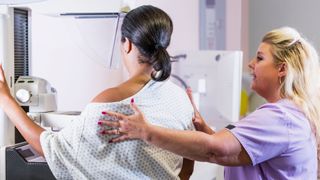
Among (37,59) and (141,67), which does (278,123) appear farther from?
(37,59)

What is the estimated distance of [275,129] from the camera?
3.72 ft

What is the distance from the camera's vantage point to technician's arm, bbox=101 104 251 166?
3.03ft

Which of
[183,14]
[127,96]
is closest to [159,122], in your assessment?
[127,96]

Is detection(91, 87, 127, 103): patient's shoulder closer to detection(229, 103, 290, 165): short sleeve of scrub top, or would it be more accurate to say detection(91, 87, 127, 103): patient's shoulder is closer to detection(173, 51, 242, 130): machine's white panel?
detection(229, 103, 290, 165): short sleeve of scrub top

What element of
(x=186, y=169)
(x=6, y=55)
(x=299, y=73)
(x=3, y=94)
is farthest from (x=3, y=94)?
(x=299, y=73)

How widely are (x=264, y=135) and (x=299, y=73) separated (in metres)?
0.24

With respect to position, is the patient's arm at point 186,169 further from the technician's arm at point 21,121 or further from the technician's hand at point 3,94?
the technician's hand at point 3,94

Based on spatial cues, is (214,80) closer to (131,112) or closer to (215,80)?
(215,80)

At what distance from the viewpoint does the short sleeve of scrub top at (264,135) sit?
3.71ft

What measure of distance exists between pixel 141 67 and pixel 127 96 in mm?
109

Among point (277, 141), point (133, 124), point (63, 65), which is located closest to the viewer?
point (133, 124)

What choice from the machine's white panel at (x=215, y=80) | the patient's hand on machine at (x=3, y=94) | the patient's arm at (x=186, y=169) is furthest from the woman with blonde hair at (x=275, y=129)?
the machine's white panel at (x=215, y=80)

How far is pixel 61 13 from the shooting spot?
1597 millimetres

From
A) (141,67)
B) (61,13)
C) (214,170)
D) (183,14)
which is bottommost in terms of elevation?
(214,170)
